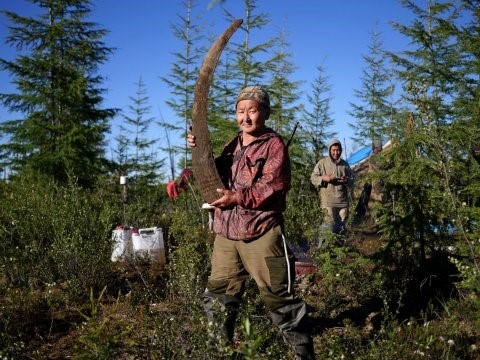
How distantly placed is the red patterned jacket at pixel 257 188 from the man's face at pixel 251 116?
3.6 inches

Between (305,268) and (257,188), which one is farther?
(305,268)

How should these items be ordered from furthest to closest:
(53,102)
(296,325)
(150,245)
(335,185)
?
(53,102) < (335,185) < (150,245) < (296,325)

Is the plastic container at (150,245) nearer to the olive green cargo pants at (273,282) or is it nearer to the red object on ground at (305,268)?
the red object on ground at (305,268)

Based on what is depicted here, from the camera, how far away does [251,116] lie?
2916 mm

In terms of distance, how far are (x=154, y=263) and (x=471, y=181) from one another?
402 cm

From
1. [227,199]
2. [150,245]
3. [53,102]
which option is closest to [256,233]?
[227,199]

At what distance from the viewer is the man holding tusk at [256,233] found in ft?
8.80

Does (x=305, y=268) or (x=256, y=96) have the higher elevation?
(x=256, y=96)

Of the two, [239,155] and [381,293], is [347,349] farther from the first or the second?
[239,155]

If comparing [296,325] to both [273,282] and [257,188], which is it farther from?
[257,188]

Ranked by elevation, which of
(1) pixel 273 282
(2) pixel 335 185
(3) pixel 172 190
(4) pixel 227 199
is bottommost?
(1) pixel 273 282

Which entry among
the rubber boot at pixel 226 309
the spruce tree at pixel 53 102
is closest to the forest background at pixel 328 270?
the rubber boot at pixel 226 309

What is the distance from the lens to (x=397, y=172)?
4727mm

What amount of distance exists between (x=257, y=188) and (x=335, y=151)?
4.86 m
